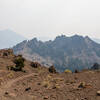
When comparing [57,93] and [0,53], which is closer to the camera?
[57,93]

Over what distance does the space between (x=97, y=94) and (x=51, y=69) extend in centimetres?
4196

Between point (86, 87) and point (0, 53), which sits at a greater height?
point (0, 53)

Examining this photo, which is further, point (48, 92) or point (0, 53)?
point (0, 53)

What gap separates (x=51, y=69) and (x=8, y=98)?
4030cm

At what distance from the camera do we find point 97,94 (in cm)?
1577

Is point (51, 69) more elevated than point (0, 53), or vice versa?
point (0, 53)

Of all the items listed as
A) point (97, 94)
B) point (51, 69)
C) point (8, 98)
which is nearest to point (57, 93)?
point (97, 94)

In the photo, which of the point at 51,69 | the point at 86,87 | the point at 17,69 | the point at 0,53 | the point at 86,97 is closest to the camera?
the point at 86,97

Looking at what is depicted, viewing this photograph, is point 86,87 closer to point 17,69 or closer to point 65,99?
point 65,99

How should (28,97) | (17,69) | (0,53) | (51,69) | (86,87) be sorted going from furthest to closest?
(0,53), (51,69), (17,69), (86,87), (28,97)

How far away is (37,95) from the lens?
1786 cm

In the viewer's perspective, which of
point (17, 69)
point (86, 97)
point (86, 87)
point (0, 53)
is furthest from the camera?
point (0, 53)

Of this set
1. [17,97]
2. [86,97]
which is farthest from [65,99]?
[17,97]

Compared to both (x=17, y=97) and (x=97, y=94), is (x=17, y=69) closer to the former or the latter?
(x=17, y=97)
